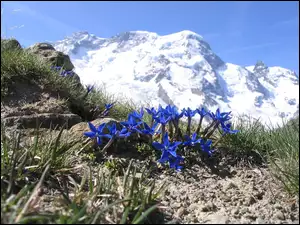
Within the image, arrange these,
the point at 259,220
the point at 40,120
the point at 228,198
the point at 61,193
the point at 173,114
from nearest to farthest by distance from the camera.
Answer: the point at 61,193
the point at 259,220
the point at 228,198
the point at 173,114
the point at 40,120

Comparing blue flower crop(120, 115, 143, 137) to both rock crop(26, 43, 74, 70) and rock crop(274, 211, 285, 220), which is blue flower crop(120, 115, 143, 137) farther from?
rock crop(26, 43, 74, 70)

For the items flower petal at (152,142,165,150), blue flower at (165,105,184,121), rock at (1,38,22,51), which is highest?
rock at (1,38,22,51)

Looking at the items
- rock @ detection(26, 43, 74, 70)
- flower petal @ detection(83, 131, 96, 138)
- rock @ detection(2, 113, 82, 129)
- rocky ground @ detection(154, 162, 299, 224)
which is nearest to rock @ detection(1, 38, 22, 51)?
rock @ detection(26, 43, 74, 70)

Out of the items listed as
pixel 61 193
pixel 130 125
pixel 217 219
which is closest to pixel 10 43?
pixel 130 125

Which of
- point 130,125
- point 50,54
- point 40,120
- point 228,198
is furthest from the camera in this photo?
point 50,54

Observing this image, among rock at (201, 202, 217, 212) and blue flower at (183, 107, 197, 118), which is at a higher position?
blue flower at (183, 107, 197, 118)

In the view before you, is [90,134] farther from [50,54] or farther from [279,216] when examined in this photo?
[50,54]

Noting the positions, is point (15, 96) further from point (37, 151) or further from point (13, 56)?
point (37, 151)

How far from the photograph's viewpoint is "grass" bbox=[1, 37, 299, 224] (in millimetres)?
2033

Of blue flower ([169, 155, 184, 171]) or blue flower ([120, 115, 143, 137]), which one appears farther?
blue flower ([120, 115, 143, 137])

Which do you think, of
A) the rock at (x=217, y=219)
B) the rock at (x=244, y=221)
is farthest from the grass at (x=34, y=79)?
the rock at (x=244, y=221)

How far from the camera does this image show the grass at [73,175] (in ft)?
6.67

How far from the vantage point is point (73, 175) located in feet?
9.55

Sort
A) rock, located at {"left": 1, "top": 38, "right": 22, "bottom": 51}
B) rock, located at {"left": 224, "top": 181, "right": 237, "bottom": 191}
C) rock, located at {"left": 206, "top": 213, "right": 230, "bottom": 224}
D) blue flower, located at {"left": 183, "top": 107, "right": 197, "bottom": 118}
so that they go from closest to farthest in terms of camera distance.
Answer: rock, located at {"left": 206, "top": 213, "right": 230, "bottom": 224}, rock, located at {"left": 224, "top": 181, "right": 237, "bottom": 191}, blue flower, located at {"left": 183, "top": 107, "right": 197, "bottom": 118}, rock, located at {"left": 1, "top": 38, "right": 22, "bottom": 51}
